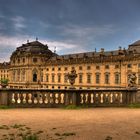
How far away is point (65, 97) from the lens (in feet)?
61.1

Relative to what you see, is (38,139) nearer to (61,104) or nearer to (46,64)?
(61,104)

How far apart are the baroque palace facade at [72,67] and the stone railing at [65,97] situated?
3041 centimetres

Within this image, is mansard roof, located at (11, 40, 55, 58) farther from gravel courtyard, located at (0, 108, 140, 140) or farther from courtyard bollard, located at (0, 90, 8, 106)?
gravel courtyard, located at (0, 108, 140, 140)

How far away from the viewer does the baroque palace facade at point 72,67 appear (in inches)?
2456

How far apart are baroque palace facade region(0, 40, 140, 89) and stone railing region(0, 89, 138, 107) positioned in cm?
3041

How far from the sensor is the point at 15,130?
10000mm

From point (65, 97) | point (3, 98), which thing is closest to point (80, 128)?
point (65, 97)

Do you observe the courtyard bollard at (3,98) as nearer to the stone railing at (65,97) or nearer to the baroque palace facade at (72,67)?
the stone railing at (65,97)

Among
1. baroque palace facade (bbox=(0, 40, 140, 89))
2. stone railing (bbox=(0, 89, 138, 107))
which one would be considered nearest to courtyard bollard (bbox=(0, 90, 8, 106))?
stone railing (bbox=(0, 89, 138, 107))

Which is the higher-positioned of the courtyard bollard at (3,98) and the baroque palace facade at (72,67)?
the baroque palace facade at (72,67)

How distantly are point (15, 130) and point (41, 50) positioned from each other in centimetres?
7764


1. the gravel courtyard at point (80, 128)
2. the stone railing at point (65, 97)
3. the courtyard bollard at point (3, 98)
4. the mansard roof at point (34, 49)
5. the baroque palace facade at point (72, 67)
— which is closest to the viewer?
the gravel courtyard at point (80, 128)

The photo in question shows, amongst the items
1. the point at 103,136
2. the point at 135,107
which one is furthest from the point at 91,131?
the point at 135,107

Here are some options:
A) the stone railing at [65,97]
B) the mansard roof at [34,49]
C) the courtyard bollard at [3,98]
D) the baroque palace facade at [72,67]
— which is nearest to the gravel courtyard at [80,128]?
the courtyard bollard at [3,98]
